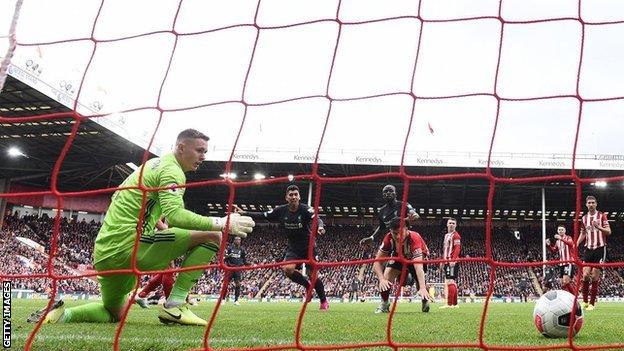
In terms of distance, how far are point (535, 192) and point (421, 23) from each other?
31.0 m

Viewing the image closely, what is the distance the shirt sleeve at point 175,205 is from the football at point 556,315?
2.35 meters

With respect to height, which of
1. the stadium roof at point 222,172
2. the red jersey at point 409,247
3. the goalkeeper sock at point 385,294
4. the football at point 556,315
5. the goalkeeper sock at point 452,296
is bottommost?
the goalkeeper sock at point 452,296

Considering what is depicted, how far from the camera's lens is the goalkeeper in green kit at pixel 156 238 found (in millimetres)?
3926

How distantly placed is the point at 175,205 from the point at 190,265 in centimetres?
69

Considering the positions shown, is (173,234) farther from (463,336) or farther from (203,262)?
(463,336)

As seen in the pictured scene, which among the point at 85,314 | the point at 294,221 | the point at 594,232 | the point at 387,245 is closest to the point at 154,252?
the point at 85,314

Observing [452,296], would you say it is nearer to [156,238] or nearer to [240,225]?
[156,238]

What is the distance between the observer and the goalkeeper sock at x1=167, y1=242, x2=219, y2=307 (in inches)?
168

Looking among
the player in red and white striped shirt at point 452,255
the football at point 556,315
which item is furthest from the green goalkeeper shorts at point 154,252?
the player in red and white striped shirt at point 452,255

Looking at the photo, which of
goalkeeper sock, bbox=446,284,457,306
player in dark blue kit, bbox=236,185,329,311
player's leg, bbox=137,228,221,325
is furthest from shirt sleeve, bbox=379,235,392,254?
goalkeeper sock, bbox=446,284,457,306

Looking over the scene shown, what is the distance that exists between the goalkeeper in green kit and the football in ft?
7.50

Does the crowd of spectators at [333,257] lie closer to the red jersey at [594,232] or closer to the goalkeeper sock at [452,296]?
the goalkeeper sock at [452,296]

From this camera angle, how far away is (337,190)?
3341 centimetres

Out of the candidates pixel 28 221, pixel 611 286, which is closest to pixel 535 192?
pixel 611 286
